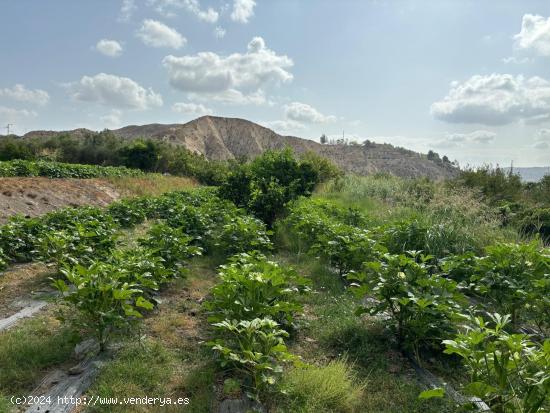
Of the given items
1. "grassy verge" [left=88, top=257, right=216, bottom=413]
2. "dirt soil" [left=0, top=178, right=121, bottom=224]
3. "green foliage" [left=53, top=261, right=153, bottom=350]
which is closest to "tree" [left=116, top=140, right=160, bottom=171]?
"dirt soil" [left=0, top=178, right=121, bottom=224]

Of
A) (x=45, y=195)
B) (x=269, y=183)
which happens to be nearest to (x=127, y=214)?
(x=269, y=183)

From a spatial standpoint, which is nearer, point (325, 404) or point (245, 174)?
point (325, 404)

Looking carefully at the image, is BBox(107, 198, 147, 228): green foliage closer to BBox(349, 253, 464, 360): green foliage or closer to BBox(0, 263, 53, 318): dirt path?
BBox(0, 263, 53, 318): dirt path

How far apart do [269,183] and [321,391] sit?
24.5 feet

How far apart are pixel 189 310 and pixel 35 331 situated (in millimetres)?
1534

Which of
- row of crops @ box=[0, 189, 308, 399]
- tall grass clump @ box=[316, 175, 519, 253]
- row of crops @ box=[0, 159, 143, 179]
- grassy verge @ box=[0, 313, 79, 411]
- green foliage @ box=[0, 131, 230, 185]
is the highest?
green foliage @ box=[0, 131, 230, 185]

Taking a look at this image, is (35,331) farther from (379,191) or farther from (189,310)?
(379,191)

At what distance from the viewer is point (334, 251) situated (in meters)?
5.68

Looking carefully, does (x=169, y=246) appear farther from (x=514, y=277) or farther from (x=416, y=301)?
(x=514, y=277)

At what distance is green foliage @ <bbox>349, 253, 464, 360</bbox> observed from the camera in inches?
131

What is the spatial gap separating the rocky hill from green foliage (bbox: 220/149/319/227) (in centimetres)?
5913

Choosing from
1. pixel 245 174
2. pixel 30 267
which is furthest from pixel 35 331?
pixel 245 174

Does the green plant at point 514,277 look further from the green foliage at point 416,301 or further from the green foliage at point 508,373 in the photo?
the green foliage at point 508,373

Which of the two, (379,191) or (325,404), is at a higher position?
(379,191)
